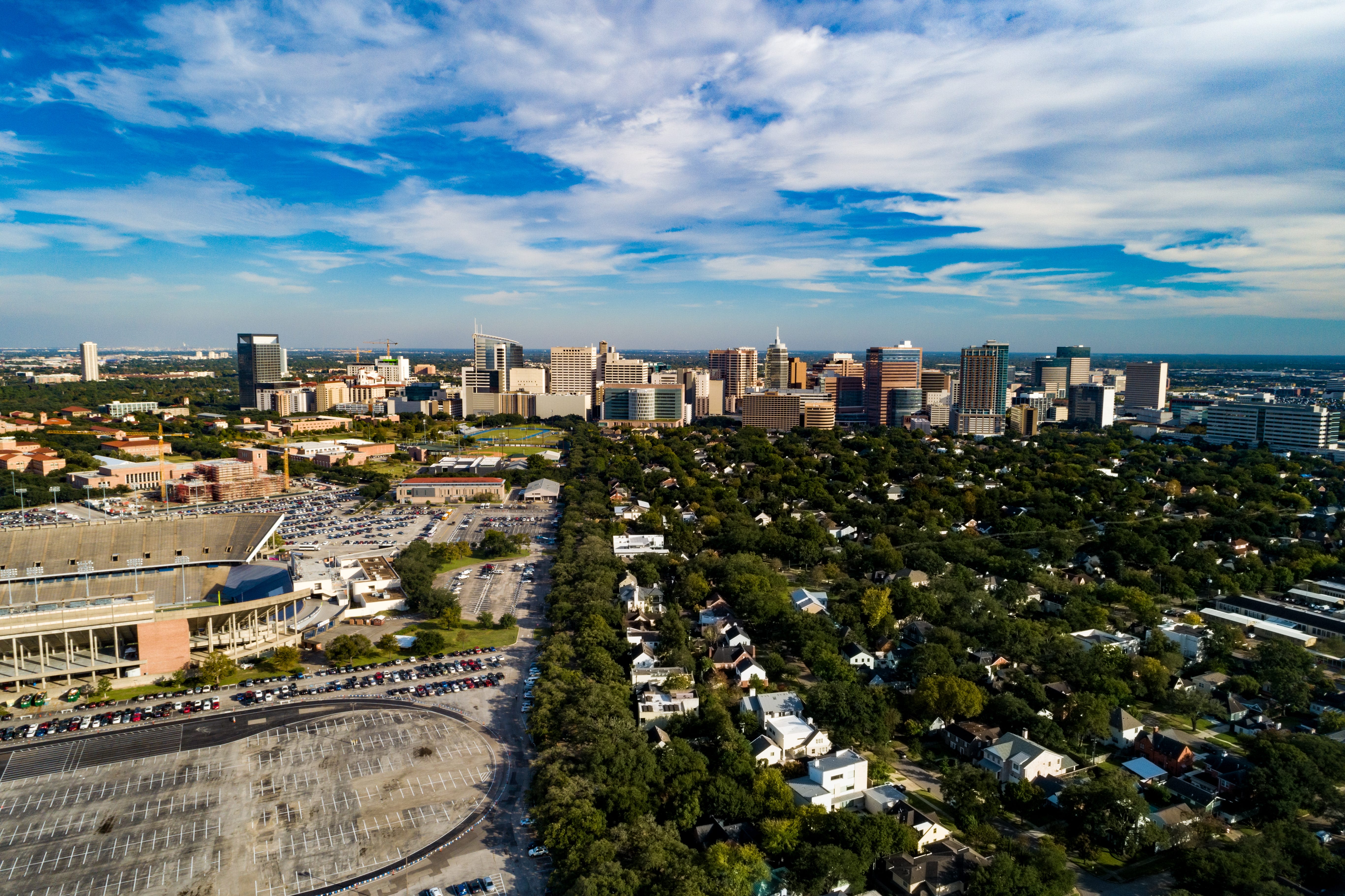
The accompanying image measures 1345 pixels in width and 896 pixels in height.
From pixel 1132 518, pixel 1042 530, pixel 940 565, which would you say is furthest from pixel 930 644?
pixel 1132 518

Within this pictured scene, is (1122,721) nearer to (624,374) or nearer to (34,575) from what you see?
(34,575)

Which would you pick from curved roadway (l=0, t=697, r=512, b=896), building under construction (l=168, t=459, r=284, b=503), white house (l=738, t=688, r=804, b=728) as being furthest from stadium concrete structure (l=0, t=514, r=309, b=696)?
building under construction (l=168, t=459, r=284, b=503)

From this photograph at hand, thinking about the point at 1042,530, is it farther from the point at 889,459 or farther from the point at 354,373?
the point at 354,373

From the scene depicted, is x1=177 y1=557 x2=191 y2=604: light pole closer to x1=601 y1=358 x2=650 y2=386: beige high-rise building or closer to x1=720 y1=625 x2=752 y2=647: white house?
x1=720 y1=625 x2=752 y2=647: white house

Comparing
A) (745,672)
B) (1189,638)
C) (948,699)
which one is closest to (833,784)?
(948,699)

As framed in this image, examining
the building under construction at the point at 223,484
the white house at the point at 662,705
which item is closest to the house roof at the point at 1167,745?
the white house at the point at 662,705
